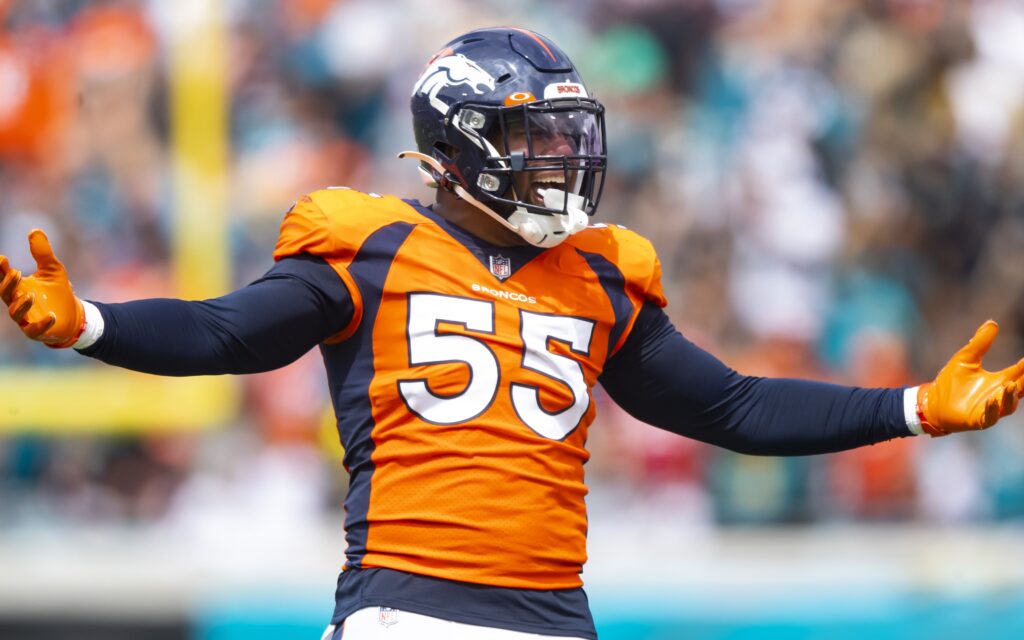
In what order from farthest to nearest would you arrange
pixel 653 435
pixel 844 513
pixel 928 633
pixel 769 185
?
pixel 769 185 → pixel 653 435 → pixel 844 513 → pixel 928 633

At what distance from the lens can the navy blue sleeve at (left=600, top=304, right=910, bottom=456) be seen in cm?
305

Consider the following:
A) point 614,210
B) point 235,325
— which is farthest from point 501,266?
point 614,210

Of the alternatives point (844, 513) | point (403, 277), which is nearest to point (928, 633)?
point (844, 513)

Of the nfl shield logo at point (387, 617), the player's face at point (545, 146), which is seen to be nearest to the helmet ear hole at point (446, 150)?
the player's face at point (545, 146)

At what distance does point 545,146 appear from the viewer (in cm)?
297

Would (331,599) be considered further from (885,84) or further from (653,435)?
(885,84)

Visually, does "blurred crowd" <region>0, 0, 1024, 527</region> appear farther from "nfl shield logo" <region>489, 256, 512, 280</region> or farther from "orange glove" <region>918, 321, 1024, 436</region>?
"nfl shield logo" <region>489, 256, 512, 280</region>

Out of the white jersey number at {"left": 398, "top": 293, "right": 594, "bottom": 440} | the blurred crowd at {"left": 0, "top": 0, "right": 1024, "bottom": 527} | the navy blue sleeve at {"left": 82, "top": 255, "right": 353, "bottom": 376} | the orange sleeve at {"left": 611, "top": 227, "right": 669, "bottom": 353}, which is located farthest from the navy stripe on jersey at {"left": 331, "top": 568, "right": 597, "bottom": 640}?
the blurred crowd at {"left": 0, "top": 0, "right": 1024, "bottom": 527}

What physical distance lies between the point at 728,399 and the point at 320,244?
91 cm

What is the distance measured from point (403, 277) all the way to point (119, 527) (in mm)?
4409

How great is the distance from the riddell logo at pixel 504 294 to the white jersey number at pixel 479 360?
3 centimetres

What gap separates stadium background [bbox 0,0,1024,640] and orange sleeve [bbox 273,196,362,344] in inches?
143

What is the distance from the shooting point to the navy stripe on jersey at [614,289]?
3004 millimetres

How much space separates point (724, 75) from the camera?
25.0 feet
